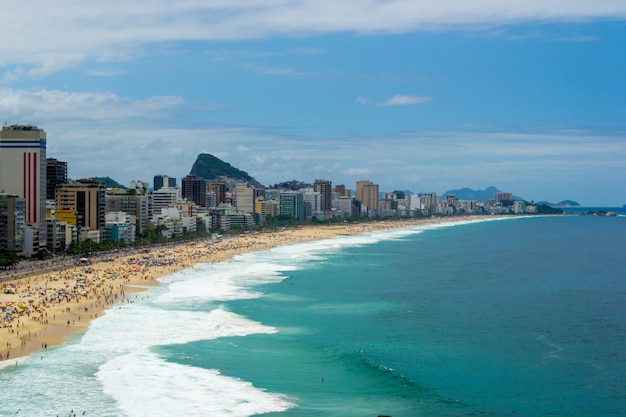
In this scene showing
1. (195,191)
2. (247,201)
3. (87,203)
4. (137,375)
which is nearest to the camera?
(137,375)

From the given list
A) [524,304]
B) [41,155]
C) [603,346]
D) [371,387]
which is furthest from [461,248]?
[371,387]

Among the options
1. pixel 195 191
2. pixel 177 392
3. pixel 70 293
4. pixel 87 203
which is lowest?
pixel 177 392

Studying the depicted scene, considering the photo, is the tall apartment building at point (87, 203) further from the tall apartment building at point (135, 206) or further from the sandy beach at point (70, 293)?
the sandy beach at point (70, 293)

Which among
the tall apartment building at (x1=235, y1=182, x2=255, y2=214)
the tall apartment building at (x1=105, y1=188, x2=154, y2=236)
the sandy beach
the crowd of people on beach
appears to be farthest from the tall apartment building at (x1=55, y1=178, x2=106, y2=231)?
the tall apartment building at (x1=235, y1=182, x2=255, y2=214)

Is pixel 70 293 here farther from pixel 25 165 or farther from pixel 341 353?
pixel 25 165

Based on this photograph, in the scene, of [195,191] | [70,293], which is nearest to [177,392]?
[70,293]

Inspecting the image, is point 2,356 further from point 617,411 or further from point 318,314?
point 617,411

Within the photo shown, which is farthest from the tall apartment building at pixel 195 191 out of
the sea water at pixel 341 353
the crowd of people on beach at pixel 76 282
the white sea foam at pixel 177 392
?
the white sea foam at pixel 177 392

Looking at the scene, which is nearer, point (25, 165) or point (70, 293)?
point (70, 293)
